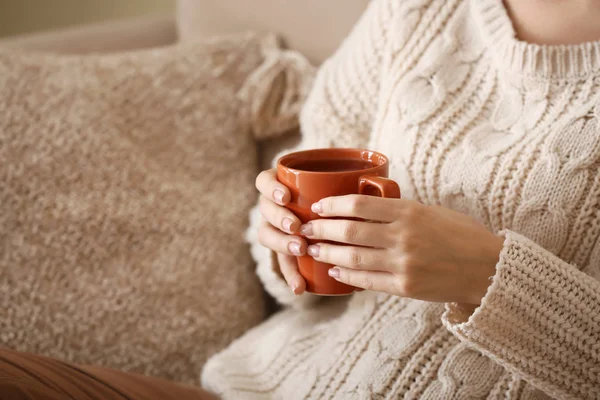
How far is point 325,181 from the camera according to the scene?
0.54 metres

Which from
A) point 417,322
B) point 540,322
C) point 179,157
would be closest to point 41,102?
point 179,157

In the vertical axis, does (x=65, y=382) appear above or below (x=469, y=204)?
below

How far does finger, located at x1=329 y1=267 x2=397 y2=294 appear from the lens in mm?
565

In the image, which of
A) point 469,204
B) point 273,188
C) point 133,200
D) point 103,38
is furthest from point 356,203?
point 103,38

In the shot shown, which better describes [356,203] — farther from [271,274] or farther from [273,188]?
[271,274]

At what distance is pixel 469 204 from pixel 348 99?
0.89ft

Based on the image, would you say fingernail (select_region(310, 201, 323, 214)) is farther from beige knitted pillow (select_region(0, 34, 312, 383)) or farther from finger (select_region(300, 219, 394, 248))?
beige knitted pillow (select_region(0, 34, 312, 383))

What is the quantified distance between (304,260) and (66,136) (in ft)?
1.64

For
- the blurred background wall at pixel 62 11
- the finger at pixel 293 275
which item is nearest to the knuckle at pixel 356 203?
the finger at pixel 293 275

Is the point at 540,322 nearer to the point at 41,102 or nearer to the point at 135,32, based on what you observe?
the point at 41,102

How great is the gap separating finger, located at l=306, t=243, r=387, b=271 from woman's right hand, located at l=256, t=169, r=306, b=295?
38 millimetres

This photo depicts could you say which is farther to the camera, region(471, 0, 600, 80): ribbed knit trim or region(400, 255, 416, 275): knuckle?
region(471, 0, 600, 80): ribbed knit trim

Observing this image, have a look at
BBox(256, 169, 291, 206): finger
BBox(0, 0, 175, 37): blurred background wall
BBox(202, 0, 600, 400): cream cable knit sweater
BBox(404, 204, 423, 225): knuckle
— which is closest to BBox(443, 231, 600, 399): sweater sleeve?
BBox(202, 0, 600, 400): cream cable knit sweater

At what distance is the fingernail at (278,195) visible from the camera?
58cm
